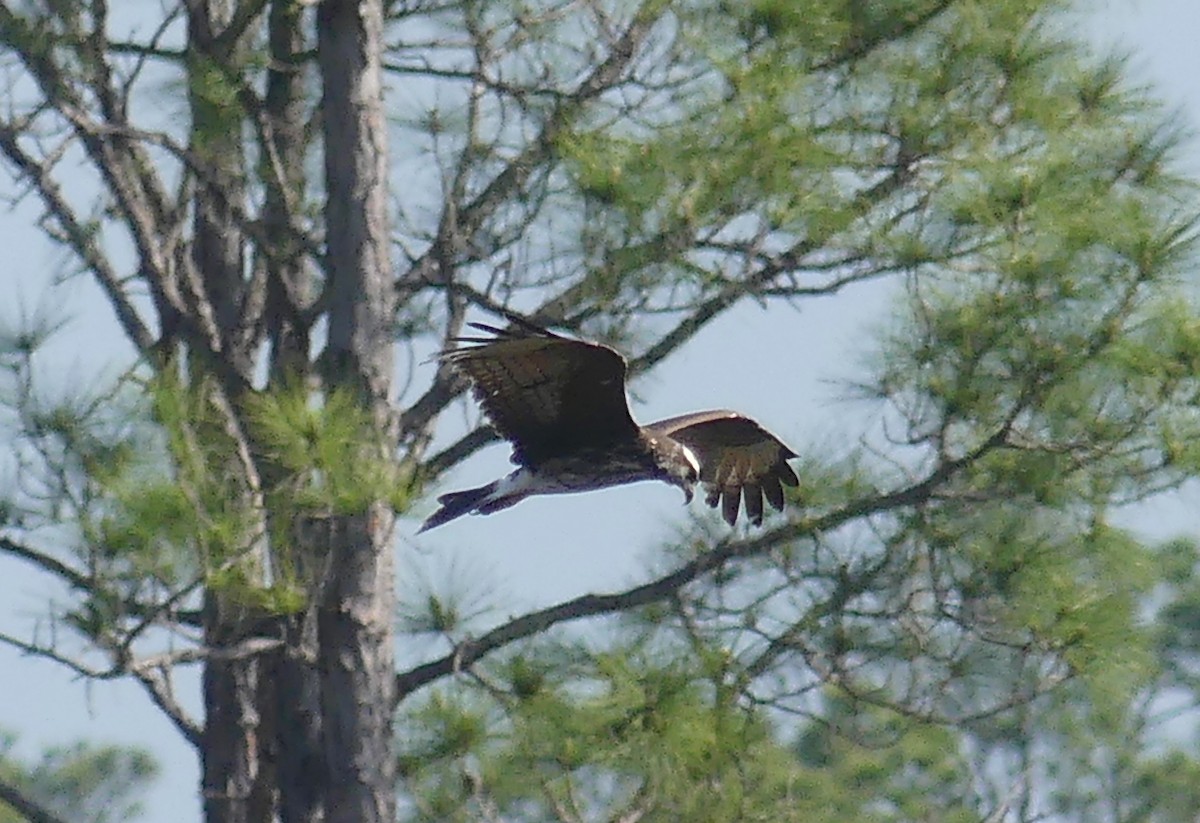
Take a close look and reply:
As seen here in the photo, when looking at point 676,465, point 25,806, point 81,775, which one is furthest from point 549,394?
point 81,775

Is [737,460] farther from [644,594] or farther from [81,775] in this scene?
[81,775]

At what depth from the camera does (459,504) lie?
3.90 meters

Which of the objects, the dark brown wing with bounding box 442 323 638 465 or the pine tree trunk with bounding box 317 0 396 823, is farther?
the pine tree trunk with bounding box 317 0 396 823

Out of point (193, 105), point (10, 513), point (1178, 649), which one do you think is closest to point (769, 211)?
point (193, 105)

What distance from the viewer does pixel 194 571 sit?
331cm

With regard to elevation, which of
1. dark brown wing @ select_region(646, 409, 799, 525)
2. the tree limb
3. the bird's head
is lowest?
the tree limb

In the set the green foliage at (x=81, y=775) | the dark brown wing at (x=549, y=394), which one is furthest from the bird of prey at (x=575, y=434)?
the green foliage at (x=81, y=775)

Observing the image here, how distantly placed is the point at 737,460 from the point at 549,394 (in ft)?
1.65

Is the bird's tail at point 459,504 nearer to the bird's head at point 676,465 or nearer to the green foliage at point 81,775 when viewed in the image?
the bird's head at point 676,465

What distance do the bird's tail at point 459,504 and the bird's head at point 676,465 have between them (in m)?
0.26

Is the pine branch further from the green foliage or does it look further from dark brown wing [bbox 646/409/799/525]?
the green foliage

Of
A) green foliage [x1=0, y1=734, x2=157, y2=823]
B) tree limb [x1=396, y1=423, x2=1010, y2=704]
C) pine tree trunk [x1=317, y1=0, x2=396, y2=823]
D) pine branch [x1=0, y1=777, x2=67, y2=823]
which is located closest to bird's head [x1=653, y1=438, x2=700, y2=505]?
tree limb [x1=396, y1=423, x2=1010, y2=704]

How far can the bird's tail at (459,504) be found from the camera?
3859mm

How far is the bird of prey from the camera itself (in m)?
3.70
